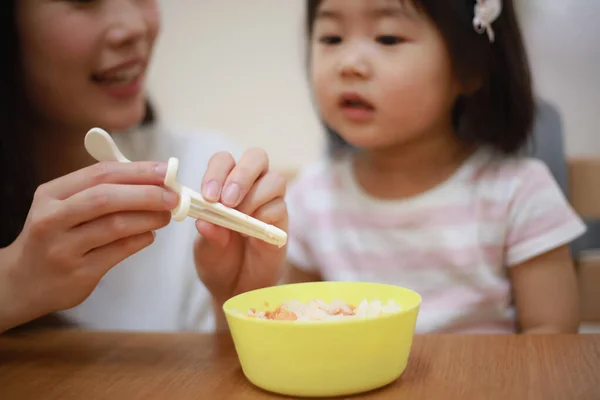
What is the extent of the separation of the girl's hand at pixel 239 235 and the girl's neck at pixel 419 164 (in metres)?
0.35

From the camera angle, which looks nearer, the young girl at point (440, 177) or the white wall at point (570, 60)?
the young girl at point (440, 177)

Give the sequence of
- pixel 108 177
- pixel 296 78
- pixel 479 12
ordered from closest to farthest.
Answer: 1. pixel 108 177
2. pixel 479 12
3. pixel 296 78

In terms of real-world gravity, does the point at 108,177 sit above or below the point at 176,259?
above

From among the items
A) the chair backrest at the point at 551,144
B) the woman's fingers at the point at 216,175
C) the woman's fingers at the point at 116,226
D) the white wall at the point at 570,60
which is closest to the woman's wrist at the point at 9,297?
the woman's fingers at the point at 116,226

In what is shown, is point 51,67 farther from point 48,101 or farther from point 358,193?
point 358,193

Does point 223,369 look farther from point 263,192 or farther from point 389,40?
point 389,40

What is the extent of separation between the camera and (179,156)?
46.4 inches

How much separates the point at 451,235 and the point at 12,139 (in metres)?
0.69

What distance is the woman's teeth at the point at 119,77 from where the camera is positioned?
1014 mm

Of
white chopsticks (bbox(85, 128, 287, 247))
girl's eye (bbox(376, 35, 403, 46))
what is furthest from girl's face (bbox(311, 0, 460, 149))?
white chopsticks (bbox(85, 128, 287, 247))

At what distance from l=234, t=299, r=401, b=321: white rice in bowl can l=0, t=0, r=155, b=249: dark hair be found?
1.63ft

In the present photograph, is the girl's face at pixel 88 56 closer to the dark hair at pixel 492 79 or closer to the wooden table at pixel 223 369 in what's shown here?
the dark hair at pixel 492 79

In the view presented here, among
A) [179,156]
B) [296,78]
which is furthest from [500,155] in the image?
[179,156]

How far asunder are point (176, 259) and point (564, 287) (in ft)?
2.05
